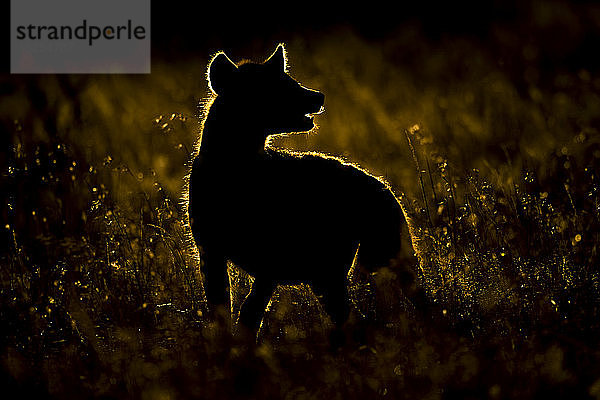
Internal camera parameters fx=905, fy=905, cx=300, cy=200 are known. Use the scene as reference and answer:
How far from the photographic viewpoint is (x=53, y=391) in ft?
12.6

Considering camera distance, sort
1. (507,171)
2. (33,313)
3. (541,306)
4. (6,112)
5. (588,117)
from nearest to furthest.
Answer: (541,306), (33,313), (507,171), (588,117), (6,112)

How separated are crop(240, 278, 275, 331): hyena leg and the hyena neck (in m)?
0.56

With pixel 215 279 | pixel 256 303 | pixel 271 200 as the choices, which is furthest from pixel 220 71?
pixel 256 303

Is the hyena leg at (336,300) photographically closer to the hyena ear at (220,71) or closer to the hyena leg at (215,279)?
the hyena leg at (215,279)

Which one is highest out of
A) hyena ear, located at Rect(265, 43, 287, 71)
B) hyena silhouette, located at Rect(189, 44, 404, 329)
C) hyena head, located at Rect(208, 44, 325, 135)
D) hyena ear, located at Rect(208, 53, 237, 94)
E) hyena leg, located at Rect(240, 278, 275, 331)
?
hyena ear, located at Rect(265, 43, 287, 71)

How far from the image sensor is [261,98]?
399 centimetres

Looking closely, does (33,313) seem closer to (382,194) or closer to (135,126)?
(382,194)

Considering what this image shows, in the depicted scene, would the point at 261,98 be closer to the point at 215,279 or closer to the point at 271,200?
the point at 271,200

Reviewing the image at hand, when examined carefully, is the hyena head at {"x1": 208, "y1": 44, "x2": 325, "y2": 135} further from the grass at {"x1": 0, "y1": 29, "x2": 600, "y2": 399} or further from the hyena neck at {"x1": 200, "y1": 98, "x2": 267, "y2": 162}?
the grass at {"x1": 0, "y1": 29, "x2": 600, "y2": 399}

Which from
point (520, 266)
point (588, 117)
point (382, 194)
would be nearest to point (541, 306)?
point (520, 266)

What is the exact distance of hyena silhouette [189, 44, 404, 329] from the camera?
3887mm

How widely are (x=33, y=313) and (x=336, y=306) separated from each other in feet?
5.08

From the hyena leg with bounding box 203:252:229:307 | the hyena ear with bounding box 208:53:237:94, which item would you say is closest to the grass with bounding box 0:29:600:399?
the hyena leg with bounding box 203:252:229:307

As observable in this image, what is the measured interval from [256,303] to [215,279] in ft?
0.69
